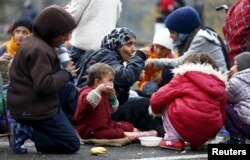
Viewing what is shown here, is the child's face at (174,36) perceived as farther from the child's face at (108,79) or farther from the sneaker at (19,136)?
the sneaker at (19,136)

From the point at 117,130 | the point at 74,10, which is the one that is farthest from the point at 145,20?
the point at 117,130

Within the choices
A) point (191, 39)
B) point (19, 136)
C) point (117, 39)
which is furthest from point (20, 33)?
point (19, 136)

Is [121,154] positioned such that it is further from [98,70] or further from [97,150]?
[98,70]

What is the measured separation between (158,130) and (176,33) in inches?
53.2

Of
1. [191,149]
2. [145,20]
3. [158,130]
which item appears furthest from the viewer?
[145,20]

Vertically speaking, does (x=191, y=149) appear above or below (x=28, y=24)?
below

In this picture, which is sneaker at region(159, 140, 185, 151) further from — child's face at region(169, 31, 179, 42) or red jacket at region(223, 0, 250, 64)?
red jacket at region(223, 0, 250, 64)

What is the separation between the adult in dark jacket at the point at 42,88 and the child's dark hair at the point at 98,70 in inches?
17.4

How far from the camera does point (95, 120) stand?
8.05m

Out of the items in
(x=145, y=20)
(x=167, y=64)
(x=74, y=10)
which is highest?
(x=74, y=10)

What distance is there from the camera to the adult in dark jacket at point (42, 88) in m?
7.30

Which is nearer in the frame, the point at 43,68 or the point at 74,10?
the point at 43,68

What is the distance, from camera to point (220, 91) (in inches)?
303

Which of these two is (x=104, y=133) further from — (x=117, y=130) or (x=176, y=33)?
(x=176, y=33)
